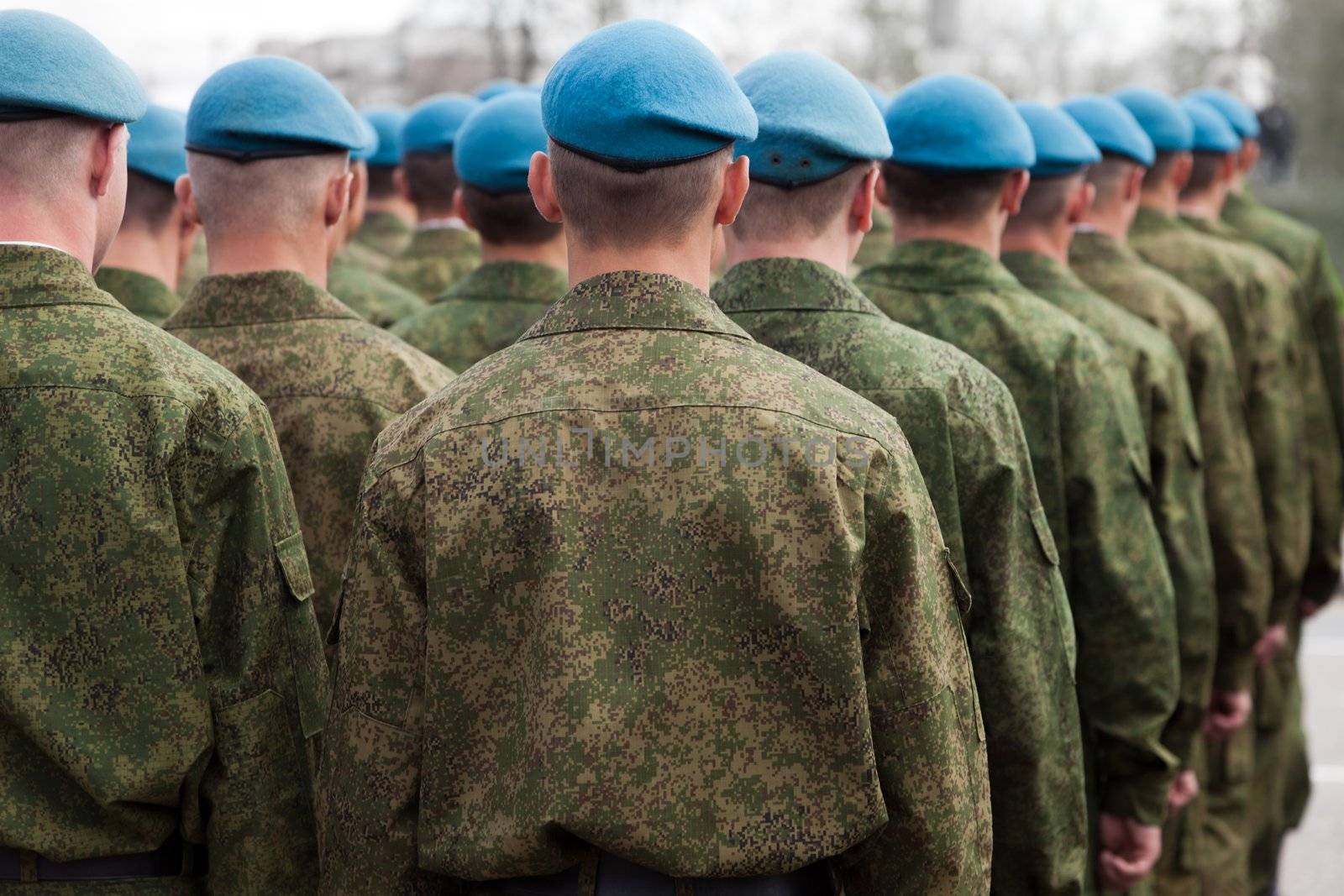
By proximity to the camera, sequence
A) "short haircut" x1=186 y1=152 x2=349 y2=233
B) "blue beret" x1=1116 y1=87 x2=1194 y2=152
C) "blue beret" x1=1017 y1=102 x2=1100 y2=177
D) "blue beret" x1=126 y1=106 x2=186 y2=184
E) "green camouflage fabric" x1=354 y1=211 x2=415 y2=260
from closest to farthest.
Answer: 1. "short haircut" x1=186 y1=152 x2=349 y2=233
2. "blue beret" x1=126 y1=106 x2=186 y2=184
3. "blue beret" x1=1017 y1=102 x2=1100 y2=177
4. "blue beret" x1=1116 y1=87 x2=1194 y2=152
5. "green camouflage fabric" x1=354 y1=211 x2=415 y2=260

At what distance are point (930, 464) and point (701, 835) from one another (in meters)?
1.04

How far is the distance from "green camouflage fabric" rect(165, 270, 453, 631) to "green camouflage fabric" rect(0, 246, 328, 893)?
657mm

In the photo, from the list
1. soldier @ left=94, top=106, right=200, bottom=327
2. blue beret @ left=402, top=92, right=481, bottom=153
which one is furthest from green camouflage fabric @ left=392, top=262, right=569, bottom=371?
blue beret @ left=402, top=92, right=481, bottom=153

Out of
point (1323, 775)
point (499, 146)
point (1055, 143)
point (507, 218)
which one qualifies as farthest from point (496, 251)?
point (1323, 775)

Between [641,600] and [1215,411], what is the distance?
3.27 m

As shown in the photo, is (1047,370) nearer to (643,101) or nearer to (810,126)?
(810,126)

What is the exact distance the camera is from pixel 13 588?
2320mm

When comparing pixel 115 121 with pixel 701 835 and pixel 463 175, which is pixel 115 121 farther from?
pixel 463 175

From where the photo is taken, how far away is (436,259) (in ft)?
19.5

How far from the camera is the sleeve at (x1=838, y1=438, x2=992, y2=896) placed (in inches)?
84.6

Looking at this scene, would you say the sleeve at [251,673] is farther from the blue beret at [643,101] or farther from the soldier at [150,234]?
the soldier at [150,234]

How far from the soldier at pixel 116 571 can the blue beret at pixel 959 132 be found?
164 centimetres

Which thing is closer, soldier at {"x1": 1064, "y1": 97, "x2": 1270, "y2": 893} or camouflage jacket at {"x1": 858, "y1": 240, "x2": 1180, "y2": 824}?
camouflage jacket at {"x1": 858, "y1": 240, "x2": 1180, "y2": 824}

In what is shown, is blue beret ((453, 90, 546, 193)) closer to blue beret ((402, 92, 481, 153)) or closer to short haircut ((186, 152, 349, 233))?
short haircut ((186, 152, 349, 233))
